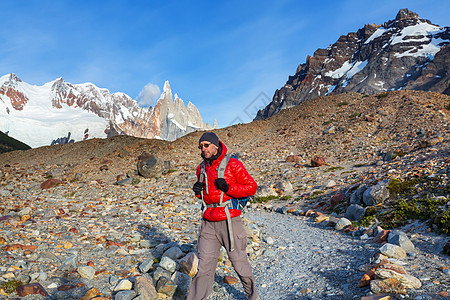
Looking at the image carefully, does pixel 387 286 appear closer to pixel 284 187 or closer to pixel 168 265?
pixel 168 265

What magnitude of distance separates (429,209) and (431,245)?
2131 millimetres

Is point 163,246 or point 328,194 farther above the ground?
point 163,246

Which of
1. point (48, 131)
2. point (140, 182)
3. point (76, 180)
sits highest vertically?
point (48, 131)

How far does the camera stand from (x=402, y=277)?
4.50 meters

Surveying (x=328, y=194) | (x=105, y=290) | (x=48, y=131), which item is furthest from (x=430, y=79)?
(x=48, y=131)

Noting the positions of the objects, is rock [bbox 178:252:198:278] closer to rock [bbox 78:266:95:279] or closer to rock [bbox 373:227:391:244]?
rock [bbox 78:266:95:279]

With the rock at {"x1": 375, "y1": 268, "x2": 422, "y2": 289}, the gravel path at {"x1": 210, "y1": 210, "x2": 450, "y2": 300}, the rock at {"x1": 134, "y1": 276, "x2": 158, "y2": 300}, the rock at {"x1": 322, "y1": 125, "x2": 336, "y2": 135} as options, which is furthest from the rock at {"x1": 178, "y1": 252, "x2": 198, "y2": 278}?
the rock at {"x1": 322, "y1": 125, "x2": 336, "y2": 135}

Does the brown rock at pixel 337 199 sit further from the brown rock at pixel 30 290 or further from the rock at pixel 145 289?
the brown rock at pixel 30 290

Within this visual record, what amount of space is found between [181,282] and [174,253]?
144 cm

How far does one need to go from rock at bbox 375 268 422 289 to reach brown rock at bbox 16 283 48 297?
20.0ft

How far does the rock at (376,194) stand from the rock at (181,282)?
8008mm

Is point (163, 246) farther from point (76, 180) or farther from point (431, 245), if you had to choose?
point (76, 180)

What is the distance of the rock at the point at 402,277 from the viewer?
4456mm

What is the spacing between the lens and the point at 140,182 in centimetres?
1994
